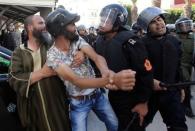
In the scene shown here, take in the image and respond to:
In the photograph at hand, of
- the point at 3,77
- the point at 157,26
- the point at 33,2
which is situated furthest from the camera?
the point at 33,2

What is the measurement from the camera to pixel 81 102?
12.5ft

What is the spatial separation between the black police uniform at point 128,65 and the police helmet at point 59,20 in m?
0.40

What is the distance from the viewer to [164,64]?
4.35 m

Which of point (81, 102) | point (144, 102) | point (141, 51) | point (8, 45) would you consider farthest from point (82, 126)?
point (8, 45)

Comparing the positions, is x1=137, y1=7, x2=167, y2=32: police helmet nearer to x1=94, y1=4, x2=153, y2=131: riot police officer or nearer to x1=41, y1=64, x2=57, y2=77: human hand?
x1=94, y1=4, x2=153, y2=131: riot police officer

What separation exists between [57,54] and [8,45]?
10917mm

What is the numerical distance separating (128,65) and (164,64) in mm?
777

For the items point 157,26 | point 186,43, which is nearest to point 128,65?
point 157,26

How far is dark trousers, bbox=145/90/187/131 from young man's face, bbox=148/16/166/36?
603 mm

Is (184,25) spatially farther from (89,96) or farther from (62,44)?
(62,44)

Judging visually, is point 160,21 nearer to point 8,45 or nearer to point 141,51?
point 141,51

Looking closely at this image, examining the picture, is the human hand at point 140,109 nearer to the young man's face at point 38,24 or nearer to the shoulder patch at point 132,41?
the shoulder patch at point 132,41

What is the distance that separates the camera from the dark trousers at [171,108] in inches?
172

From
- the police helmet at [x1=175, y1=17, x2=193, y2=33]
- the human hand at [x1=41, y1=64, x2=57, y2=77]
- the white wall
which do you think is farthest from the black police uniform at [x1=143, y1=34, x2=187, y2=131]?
the white wall
